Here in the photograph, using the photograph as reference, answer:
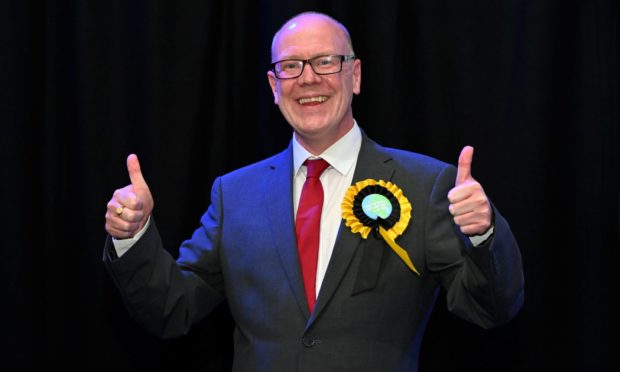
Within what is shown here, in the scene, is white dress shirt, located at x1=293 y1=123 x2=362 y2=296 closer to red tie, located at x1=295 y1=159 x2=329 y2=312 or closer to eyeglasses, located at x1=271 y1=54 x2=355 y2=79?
red tie, located at x1=295 y1=159 x2=329 y2=312

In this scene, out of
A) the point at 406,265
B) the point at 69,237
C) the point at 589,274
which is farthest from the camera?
the point at 69,237

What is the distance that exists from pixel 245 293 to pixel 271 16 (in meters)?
1.24

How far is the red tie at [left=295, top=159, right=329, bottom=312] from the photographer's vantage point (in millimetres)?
2055

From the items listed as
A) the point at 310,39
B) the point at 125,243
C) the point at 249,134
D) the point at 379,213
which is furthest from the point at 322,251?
the point at 249,134

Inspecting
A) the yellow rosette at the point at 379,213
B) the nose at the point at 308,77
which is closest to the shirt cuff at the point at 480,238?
the yellow rosette at the point at 379,213

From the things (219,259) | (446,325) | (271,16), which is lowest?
(446,325)

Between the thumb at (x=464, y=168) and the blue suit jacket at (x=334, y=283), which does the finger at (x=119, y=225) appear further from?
the thumb at (x=464, y=168)

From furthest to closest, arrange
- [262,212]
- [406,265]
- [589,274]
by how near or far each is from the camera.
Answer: [589,274]
[262,212]
[406,265]

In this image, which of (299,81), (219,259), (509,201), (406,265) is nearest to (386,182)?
(406,265)

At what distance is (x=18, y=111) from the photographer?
2881mm

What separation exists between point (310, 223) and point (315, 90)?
416 millimetres

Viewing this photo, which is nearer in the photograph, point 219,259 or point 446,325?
point 219,259

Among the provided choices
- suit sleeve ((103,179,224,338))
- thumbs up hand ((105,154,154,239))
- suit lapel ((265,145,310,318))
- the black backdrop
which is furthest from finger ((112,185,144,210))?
the black backdrop

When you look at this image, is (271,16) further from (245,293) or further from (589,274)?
(589,274)
